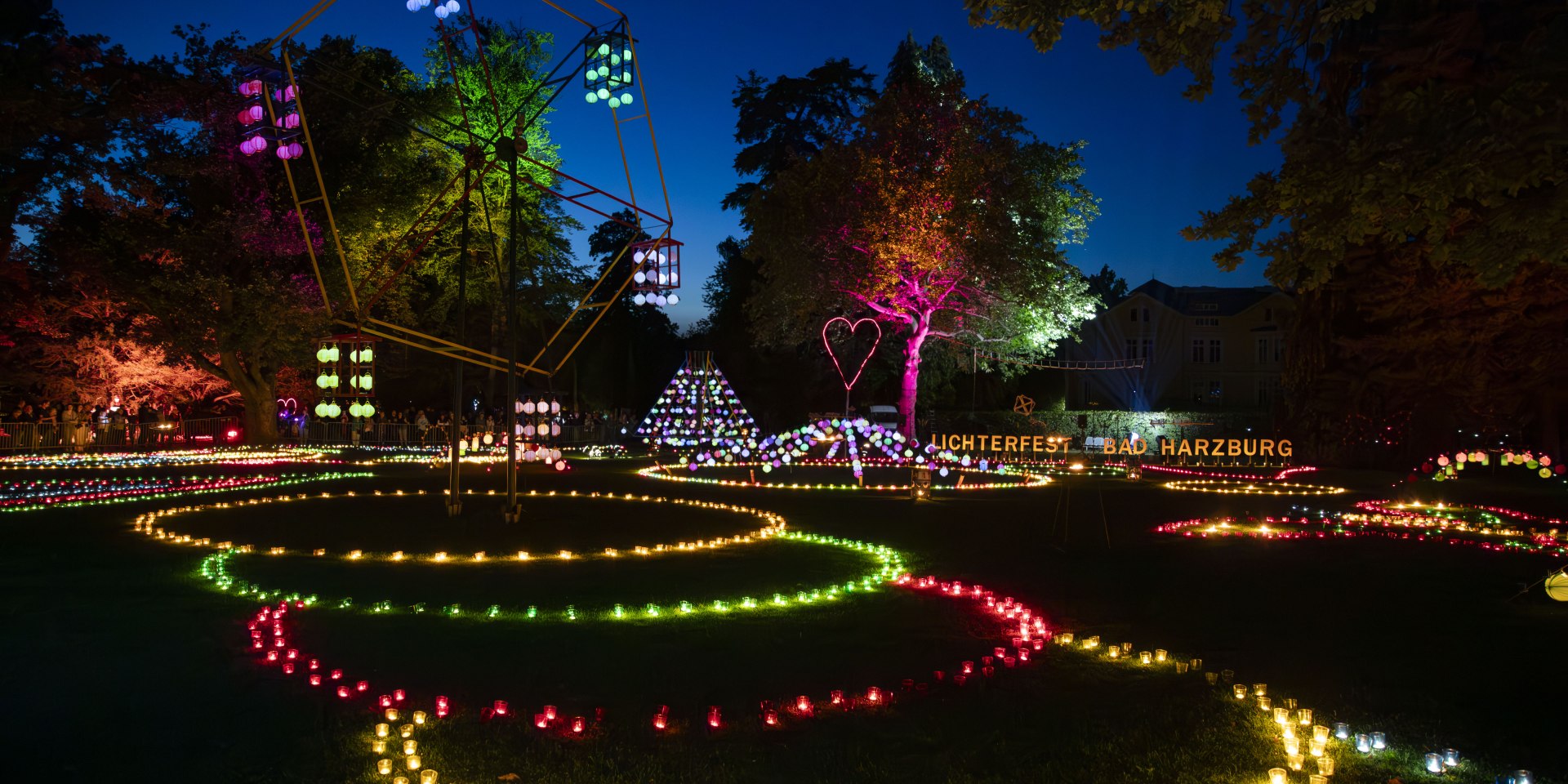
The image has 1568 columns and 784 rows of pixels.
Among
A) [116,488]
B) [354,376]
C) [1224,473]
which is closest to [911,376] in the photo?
[1224,473]

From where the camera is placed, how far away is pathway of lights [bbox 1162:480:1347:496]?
770 inches

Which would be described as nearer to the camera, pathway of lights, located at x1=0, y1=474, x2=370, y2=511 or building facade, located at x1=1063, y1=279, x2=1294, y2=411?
pathway of lights, located at x1=0, y1=474, x2=370, y2=511

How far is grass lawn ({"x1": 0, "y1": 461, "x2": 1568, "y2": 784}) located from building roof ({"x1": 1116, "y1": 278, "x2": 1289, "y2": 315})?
42.6m

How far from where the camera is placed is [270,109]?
11.0 meters

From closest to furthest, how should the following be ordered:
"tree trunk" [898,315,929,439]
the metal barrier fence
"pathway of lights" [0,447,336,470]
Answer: "pathway of lights" [0,447,336,470], the metal barrier fence, "tree trunk" [898,315,929,439]

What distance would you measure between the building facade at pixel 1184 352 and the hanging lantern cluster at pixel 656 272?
41024mm

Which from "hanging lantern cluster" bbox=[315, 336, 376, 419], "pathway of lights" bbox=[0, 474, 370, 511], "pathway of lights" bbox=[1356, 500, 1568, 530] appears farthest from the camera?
"hanging lantern cluster" bbox=[315, 336, 376, 419]

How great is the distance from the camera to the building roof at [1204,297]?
5147 cm

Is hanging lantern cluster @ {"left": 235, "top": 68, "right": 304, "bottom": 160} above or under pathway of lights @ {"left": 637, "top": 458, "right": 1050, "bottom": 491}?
above

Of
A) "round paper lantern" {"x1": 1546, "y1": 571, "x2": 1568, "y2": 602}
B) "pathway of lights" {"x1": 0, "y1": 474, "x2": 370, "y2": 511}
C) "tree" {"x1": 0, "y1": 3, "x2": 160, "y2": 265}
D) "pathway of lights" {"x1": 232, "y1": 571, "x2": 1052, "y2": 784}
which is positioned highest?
"tree" {"x1": 0, "y1": 3, "x2": 160, "y2": 265}

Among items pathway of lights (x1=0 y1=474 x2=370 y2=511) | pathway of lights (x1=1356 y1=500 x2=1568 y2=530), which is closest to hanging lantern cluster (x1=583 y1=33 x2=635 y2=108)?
pathway of lights (x1=0 y1=474 x2=370 y2=511)

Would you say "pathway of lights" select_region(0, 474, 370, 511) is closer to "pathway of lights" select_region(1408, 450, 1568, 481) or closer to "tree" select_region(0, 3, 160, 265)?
"tree" select_region(0, 3, 160, 265)

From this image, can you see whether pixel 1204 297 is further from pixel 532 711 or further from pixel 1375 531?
pixel 532 711

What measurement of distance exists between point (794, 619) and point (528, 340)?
43516 millimetres
